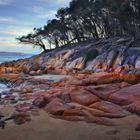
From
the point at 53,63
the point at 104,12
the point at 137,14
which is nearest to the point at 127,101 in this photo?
the point at 137,14

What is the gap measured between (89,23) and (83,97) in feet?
130

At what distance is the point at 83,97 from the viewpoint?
13078mm

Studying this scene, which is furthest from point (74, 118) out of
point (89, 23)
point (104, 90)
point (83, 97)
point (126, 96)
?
point (89, 23)

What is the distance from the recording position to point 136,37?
34.2 meters

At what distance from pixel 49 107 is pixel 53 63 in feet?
95.3

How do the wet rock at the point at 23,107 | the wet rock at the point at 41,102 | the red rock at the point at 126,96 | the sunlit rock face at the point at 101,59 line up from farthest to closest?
the sunlit rock face at the point at 101,59, the wet rock at the point at 41,102, the wet rock at the point at 23,107, the red rock at the point at 126,96

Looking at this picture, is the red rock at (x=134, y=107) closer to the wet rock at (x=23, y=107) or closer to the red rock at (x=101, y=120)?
the red rock at (x=101, y=120)

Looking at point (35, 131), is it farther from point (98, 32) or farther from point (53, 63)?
point (98, 32)

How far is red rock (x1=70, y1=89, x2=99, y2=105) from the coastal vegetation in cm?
2225

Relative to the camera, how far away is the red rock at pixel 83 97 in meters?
12.6

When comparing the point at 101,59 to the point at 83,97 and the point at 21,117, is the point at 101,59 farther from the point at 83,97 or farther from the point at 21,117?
the point at 21,117

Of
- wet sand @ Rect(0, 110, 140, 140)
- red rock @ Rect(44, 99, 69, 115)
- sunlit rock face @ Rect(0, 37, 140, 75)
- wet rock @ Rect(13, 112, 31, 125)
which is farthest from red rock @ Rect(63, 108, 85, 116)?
sunlit rock face @ Rect(0, 37, 140, 75)

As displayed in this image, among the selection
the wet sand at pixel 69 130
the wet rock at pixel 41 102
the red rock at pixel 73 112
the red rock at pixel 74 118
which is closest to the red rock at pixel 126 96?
the wet sand at pixel 69 130

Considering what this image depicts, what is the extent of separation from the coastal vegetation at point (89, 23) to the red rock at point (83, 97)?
73.0ft
